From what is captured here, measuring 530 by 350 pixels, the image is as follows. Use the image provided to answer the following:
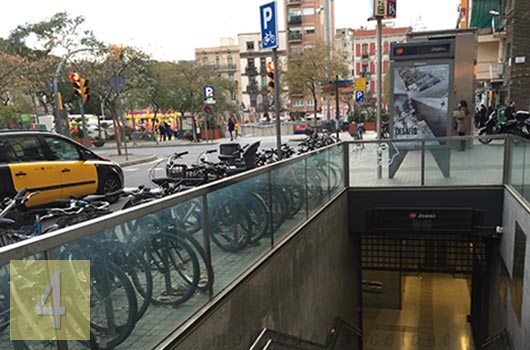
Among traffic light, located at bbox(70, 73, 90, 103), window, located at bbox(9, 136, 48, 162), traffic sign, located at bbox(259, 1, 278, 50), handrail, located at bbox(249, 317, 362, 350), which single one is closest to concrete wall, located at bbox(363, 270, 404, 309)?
handrail, located at bbox(249, 317, 362, 350)

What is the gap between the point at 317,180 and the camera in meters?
7.31

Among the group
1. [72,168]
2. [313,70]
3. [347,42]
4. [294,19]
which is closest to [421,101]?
[72,168]

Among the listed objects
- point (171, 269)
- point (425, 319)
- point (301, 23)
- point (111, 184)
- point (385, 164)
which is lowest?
point (425, 319)

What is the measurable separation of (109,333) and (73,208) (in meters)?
2.04

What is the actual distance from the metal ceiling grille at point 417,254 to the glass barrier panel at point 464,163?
10.1ft

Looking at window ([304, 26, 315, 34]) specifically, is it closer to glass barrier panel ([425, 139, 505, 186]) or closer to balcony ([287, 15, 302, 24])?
balcony ([287, 15, 302, 24])

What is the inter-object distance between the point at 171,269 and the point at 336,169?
580 cm

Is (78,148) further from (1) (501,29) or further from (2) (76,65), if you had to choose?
(1) (501,29)

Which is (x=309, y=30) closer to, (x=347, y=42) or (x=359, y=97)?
(x=347, y=42)

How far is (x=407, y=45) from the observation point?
32.9ft

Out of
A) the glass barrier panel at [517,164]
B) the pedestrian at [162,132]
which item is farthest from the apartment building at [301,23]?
the glass barrier panel at [517,164]

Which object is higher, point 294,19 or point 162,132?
point 294,19

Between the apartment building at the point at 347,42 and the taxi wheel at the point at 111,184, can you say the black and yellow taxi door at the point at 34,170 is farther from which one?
the apartment building at the point at 347,42

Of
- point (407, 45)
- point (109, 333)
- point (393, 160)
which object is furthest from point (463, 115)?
point (109, 333)
